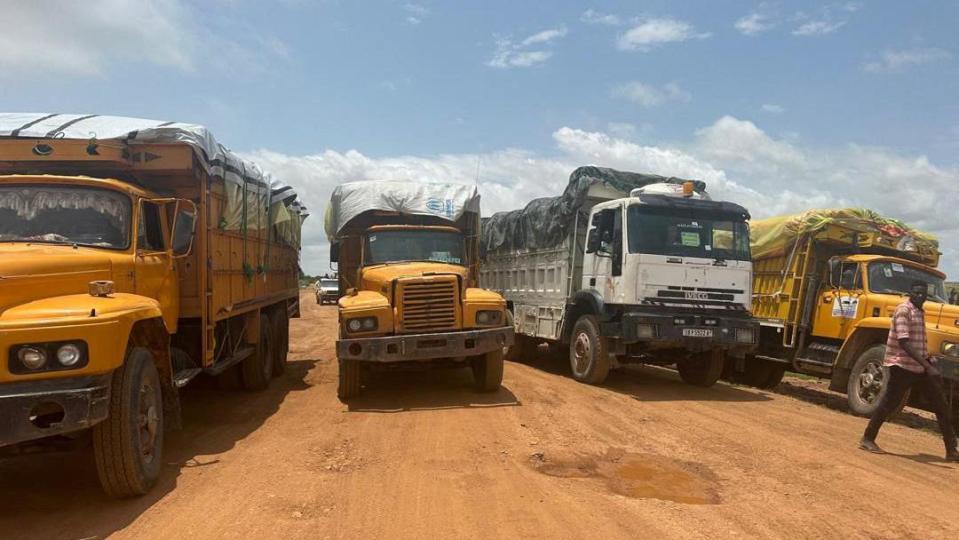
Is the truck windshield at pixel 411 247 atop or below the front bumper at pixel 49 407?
atop

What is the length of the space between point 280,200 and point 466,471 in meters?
6.75

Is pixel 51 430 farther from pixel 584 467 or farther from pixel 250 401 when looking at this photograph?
pixel 250 401

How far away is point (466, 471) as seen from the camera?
5.16m

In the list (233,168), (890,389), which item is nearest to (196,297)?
(233,168)

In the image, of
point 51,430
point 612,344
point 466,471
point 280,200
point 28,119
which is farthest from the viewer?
point 280,200

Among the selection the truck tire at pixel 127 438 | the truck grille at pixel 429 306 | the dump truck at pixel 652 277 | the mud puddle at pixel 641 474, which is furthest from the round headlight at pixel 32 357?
the dump truck at pixel 652 277

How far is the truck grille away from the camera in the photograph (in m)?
7.82

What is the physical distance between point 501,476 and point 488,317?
10.5ft

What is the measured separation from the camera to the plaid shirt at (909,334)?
21.1 feet

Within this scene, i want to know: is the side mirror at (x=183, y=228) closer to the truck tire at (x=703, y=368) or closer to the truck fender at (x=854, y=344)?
the truck tire at (x=703, y=368)

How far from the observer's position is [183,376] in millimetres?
5977

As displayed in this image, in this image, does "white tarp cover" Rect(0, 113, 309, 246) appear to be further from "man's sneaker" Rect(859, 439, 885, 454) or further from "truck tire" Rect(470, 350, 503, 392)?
"man's sneaker" Rect(859, 439, 885, 454)

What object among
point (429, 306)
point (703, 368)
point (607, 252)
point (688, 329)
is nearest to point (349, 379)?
point (429, 306)

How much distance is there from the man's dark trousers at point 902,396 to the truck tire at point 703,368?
315 cm
